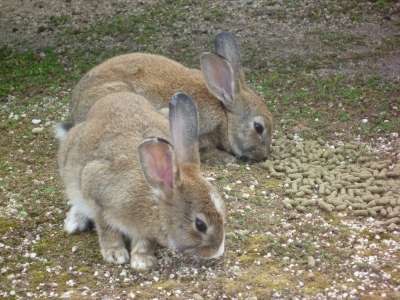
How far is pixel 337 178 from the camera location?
762 centimetres

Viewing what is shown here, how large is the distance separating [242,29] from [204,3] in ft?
4.24

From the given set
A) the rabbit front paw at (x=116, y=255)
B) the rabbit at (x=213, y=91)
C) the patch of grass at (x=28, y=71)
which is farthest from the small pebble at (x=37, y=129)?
the rabbit front paw at (x=116, y=255)

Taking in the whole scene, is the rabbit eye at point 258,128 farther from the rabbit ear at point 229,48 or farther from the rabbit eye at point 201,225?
the rabbit eye at point 201,225

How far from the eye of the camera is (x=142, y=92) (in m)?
8.45

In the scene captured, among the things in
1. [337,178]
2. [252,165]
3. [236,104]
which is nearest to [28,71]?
[236,104]

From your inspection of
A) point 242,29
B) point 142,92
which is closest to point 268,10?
point 242,29

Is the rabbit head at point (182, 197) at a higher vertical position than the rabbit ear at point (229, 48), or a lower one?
lower

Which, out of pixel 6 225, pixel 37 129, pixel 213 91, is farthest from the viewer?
pixel 37 129

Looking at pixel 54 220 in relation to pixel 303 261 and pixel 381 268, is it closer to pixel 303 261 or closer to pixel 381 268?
pixel 303 261

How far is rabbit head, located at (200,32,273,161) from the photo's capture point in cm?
852

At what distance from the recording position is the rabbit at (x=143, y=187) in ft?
18.8

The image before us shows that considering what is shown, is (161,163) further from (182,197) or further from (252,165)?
(252,165)

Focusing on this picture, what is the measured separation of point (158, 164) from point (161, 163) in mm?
27

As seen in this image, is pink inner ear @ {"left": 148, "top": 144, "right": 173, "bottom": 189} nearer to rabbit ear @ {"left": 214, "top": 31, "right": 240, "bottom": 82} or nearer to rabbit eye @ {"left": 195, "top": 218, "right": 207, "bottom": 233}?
rabbit eye @ {"left": 195, "top": 218, "right": 207, "bottom": 233}
